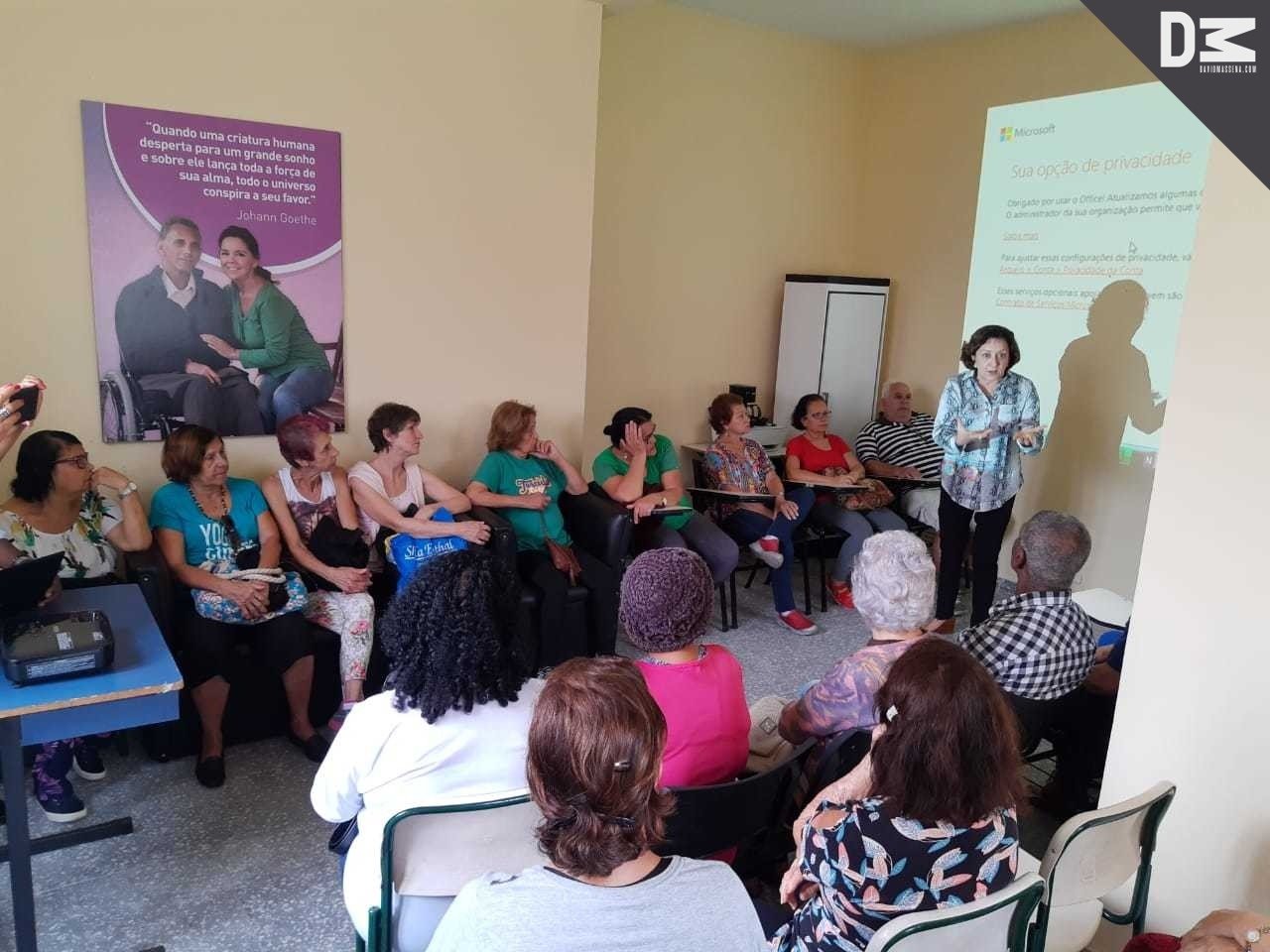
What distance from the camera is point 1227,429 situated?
6.16 ft

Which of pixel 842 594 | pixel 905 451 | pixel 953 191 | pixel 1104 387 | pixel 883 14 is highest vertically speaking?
pixel 883 14

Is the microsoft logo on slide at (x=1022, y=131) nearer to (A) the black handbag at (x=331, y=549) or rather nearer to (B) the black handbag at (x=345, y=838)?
(A) the black handbag at (x=331, y=549)

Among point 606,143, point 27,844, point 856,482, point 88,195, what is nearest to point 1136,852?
point 27,844

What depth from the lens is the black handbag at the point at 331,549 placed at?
3270 mm

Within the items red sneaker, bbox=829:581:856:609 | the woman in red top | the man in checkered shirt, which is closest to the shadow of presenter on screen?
the woman in red top

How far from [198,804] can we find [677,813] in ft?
5.88

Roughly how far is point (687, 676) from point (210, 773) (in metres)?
1.82

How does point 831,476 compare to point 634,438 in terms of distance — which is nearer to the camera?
point 634,438

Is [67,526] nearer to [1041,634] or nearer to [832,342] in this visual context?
[1041,634]

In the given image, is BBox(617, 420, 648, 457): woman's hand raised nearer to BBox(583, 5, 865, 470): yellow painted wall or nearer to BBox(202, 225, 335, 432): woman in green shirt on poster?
BBox(583, 5, 865, 470): yellow painted wall

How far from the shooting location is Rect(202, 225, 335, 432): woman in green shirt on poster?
343 centimetres

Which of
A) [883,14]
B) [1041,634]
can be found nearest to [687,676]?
[1041,634]

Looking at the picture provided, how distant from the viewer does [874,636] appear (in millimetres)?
2254

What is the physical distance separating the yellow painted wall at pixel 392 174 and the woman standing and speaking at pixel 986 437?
5.71 ft
